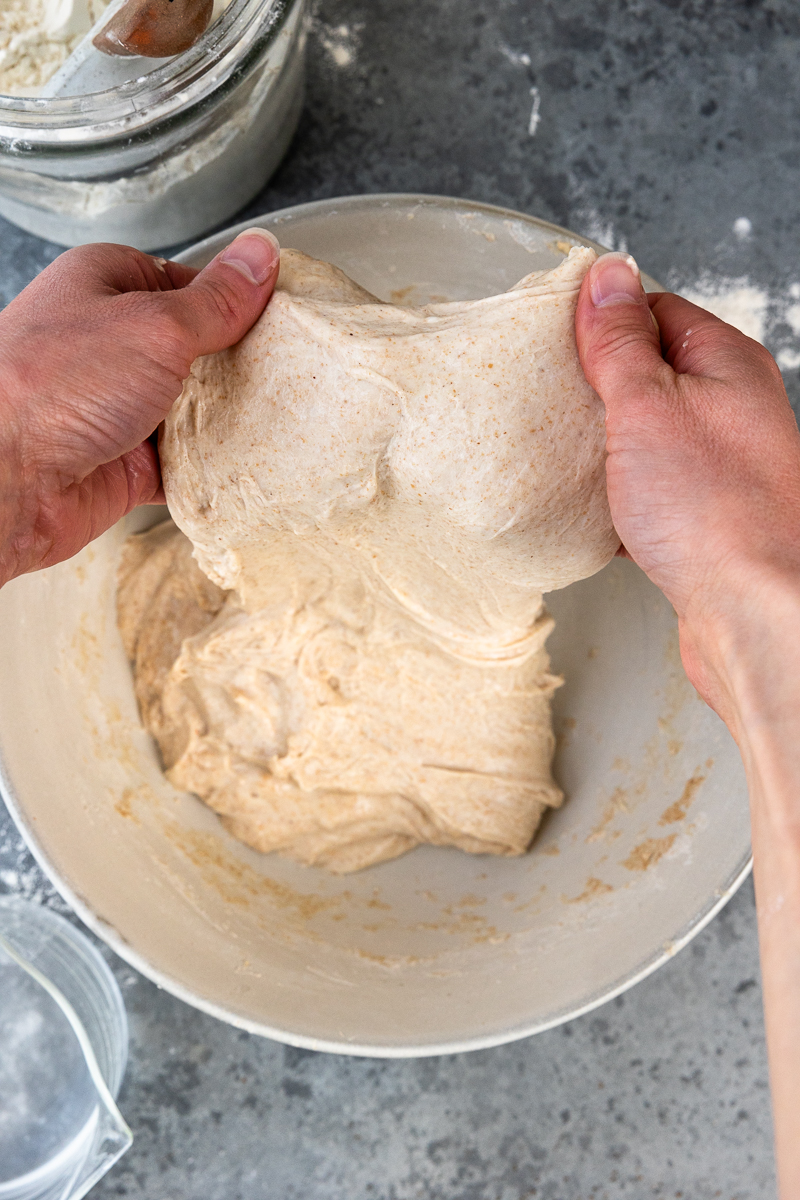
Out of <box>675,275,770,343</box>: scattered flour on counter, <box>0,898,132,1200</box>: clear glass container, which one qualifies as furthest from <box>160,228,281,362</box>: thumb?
<box>0,898,132,1200</box>: clear glass container

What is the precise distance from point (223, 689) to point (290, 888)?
35 cm

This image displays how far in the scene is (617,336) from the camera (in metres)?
0.97

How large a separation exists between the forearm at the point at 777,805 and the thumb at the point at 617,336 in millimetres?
260

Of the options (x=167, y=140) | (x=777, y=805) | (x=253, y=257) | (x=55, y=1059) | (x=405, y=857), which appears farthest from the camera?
(x=55, y=1059)

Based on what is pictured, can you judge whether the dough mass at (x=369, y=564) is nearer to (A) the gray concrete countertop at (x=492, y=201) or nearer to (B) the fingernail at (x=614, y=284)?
(B) the fingernail at (x=614, y=284)

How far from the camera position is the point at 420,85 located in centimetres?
163

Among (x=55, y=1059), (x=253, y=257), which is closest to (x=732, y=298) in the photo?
(x=253, y=257)

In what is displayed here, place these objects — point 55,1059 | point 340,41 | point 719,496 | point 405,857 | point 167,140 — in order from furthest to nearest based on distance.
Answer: point 55,1059 → point 340,41 → point 405,857 → point 167,140 → point 719,496

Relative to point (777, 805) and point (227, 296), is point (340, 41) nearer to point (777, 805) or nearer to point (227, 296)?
point (227, 296)

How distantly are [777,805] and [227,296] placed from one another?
83cm

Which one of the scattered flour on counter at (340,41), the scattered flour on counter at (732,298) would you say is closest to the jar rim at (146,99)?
the scattered flour on counter at (340,41)

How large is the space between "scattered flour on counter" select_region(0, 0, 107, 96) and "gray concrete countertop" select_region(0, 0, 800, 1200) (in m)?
0.40

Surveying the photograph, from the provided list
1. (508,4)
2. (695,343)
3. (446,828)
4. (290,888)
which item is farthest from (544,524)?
(508,4)

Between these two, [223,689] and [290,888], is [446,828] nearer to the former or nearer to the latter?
[290,888]
